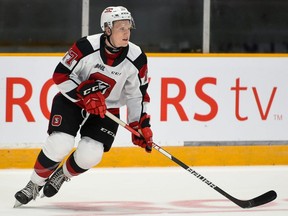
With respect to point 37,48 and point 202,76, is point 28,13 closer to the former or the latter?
point 37,48

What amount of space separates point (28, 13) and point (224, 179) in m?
1.85

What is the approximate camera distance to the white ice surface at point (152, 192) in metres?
5.41

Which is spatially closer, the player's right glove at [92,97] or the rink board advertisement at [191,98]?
the player's right glove at [92,97]

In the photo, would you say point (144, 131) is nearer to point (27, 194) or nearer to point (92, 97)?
point (92, 97)

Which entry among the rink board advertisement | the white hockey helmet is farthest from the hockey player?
the rink board advertisement

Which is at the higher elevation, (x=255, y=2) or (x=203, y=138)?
(x=255, y=2)

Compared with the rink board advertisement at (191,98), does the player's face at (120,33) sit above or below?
above

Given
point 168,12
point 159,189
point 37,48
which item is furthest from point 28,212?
point 168,12

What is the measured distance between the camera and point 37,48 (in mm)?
7426

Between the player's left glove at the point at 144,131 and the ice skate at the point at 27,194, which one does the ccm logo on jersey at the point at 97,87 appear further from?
the ice skate at the point at 27,194

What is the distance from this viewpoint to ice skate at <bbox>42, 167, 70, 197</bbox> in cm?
545

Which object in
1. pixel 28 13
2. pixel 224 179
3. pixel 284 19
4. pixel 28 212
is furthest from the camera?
pixel 284 19

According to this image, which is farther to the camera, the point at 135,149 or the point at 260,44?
the point at 260,44

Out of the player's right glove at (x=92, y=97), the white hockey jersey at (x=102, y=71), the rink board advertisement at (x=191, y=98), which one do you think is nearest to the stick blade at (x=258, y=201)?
the white hockey jersey at (x=102, y=71)
